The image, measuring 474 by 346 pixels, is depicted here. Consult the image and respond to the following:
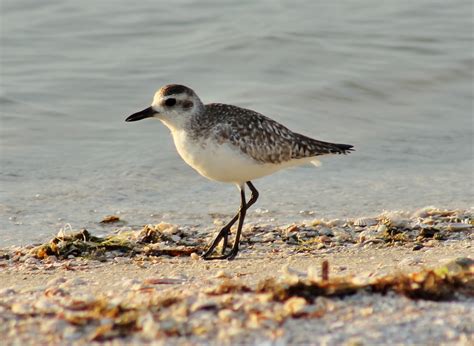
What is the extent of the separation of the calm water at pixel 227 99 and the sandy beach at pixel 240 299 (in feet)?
5.56

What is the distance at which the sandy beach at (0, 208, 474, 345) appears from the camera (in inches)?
189

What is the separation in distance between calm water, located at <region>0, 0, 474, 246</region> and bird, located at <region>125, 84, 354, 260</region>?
1121 millimetres

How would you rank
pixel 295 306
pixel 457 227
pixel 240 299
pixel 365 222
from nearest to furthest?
1. pixel 295 306
2. pixel 240 299
3. pixel 457 227
4. pixel 365 222

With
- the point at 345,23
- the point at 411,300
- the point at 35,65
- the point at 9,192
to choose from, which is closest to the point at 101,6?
the point at 35,65

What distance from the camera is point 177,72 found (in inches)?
528

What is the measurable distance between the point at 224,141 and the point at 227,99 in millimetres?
4876

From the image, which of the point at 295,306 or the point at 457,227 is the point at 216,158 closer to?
the point at 457,227

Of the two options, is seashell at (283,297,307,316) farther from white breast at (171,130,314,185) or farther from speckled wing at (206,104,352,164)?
speckled wing at (206,104,352,164)

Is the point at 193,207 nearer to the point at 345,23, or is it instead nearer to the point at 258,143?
the point at 258,143

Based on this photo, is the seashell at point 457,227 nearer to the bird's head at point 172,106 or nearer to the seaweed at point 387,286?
the bird's head at point 172,106

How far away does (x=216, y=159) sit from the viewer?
762 cm

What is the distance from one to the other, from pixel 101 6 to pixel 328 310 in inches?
447

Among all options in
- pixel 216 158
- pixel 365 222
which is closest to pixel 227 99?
pixel 365 222

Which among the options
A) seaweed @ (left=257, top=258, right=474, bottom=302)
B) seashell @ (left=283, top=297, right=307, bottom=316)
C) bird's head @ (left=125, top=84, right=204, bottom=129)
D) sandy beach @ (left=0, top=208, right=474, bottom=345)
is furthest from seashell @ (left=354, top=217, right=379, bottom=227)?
seashell @ (left=283, top=297, right=307, bottom=316)
